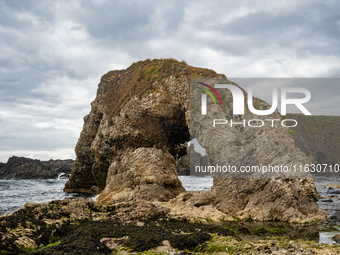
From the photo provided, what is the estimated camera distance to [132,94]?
22703mm

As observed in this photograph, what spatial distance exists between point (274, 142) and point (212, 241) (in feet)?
28.0

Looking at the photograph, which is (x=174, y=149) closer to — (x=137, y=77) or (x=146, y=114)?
(x=146, y=114)

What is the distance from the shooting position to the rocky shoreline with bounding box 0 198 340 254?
690 cm

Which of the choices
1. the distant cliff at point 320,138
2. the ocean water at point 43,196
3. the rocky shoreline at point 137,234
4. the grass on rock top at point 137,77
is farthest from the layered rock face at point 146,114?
the distant cliff at point 320,138

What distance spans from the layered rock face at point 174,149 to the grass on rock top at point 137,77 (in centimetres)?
9

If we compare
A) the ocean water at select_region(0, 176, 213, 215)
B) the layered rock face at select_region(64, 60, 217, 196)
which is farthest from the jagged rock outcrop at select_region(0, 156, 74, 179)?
the layered rock face at select_region(64, 60, 217, 196)

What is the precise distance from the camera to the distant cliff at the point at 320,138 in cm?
5291

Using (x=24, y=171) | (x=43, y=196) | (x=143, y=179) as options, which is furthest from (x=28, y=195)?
(x=24, y=171)

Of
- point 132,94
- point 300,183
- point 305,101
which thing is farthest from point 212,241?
point 132,94

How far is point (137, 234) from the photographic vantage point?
8055 millimetres

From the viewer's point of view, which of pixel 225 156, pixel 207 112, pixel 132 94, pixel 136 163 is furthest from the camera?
pixel 132 94

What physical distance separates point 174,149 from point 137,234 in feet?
52.9

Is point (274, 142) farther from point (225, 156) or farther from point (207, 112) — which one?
point (207, 112)

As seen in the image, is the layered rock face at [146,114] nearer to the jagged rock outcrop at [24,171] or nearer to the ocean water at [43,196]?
the ocean water at [43,196]
